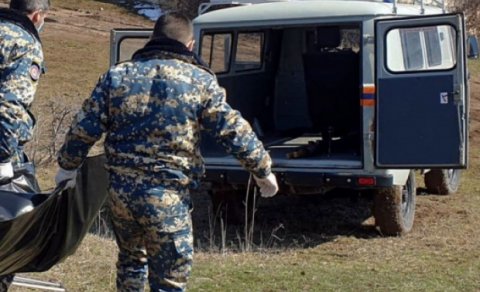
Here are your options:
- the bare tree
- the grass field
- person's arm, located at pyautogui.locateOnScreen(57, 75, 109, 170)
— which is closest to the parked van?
the grass field

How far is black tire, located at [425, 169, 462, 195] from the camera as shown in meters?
10.4

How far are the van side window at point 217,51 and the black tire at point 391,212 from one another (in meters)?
2.16

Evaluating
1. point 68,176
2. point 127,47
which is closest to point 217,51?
point 127,47

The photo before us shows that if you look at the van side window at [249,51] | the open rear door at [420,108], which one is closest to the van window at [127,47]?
the van side window at [249,51]

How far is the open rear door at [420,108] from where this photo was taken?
7355 mm

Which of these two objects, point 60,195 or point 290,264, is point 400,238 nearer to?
point 290,264

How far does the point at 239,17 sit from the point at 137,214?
432 centimetres

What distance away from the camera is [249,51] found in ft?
33.2

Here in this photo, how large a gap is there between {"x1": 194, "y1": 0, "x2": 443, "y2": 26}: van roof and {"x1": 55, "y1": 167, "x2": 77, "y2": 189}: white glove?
3707 millimetres

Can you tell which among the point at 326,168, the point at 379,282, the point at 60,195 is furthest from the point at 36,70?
the point at 326,168

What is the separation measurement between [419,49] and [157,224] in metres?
4.58

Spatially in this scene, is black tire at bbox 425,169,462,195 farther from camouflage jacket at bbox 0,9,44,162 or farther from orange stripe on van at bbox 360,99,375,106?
camouflage jacket at bbox 0,9,44,162

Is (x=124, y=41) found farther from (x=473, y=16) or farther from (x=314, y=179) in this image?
(x=473, y=16)

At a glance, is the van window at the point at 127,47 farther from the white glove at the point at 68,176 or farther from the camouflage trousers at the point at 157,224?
the camouflage trousers at the point at 157,224
